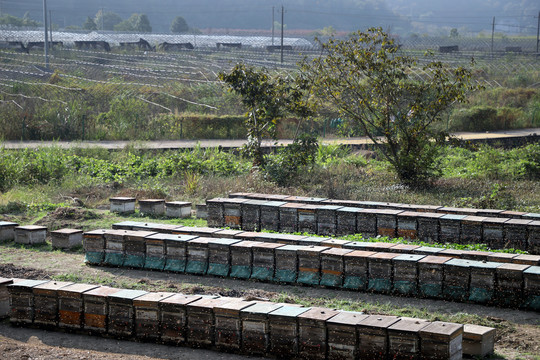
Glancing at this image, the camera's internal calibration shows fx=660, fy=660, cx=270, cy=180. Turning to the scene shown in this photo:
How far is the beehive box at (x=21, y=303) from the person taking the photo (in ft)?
29.2

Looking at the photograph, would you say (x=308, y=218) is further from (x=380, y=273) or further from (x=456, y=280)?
(x=456, y=280)

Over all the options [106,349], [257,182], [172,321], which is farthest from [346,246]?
[257,182]

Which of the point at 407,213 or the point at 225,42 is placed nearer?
the point at 407,213

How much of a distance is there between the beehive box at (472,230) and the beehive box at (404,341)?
5160 mm

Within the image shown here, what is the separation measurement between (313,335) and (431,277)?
2.72 m

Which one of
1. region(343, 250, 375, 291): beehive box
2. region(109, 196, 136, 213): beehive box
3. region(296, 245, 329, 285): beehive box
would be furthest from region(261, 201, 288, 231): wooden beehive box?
region(109, 196, 136, 213): beehive box

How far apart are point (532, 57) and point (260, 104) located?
47.3m

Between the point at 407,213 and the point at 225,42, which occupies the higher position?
the point at 225,42

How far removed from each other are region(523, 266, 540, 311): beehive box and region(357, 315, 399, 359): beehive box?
2.70m

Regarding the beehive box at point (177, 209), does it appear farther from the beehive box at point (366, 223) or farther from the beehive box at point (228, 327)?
the beehive box at point (228, 327)

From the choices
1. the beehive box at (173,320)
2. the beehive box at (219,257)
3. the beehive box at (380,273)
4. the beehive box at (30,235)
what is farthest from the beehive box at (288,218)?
the beehive box at (173,320)

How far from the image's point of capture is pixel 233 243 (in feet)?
35.3

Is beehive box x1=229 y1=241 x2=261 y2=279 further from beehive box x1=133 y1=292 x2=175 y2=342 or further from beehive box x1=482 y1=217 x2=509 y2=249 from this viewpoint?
beehive box x1=482 y1=217 x2=509 y2=249

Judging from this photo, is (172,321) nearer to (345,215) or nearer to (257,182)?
(345,215)
